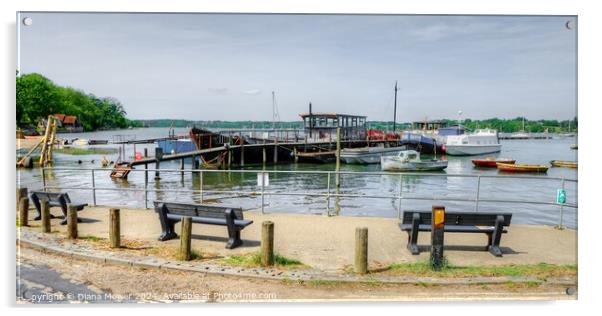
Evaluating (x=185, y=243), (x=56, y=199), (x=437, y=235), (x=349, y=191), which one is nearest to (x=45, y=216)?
(x=56, y=199)

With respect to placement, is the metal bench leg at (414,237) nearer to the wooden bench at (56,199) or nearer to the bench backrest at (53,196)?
the wooden bench at (56,199)

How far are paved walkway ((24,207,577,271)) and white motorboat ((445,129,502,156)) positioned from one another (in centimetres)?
4915

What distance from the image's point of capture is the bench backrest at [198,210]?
6668mm

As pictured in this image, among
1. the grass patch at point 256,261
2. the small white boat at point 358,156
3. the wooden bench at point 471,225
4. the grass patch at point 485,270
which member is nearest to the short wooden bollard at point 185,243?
the grass patch at point 256,261

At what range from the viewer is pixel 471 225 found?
626 cm

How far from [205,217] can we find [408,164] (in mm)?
30653

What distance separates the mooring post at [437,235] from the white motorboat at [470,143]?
→ 51874mm

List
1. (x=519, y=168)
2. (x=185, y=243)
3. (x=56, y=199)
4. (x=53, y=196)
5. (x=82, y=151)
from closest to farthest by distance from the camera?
(x=185, y=243) → (x=56, y=199) → (x=53, y=196) → (x=519, y=168) → (x=82, y=151)

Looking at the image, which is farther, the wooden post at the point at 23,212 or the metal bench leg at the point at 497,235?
the wooden post at the point at 23,212

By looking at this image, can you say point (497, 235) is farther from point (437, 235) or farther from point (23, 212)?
point (23, 212)

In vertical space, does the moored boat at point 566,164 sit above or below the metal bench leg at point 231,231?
above

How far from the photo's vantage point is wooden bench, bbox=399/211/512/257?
6.19 m

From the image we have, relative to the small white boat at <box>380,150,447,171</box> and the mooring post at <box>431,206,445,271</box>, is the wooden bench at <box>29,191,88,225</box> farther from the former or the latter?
the small white boat at <box>380,150,447,171</box>
